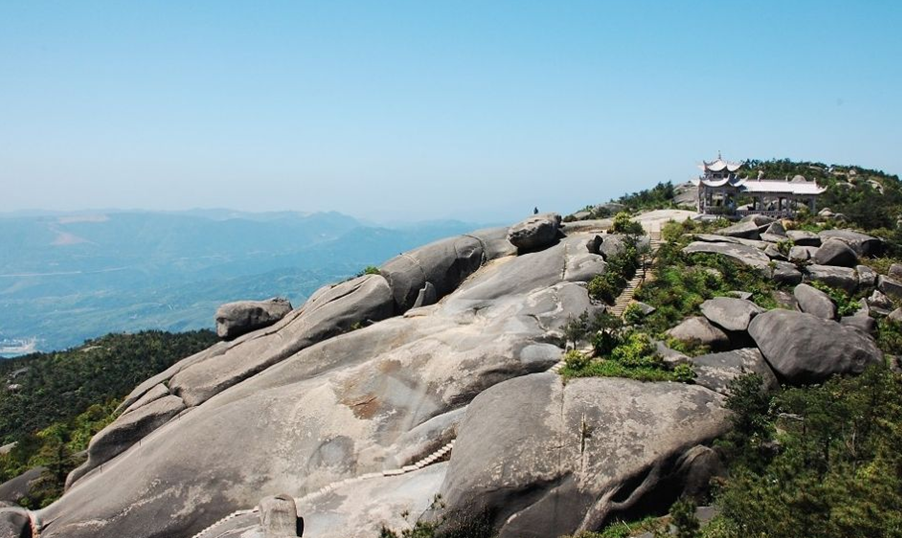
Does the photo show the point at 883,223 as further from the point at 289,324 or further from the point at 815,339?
the point at 289,324

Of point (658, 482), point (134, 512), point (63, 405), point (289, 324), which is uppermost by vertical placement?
point (289, 324)

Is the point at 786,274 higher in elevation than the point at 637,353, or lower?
higher

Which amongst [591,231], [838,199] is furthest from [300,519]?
[838,199]

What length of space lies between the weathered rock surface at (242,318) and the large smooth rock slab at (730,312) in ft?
77.0

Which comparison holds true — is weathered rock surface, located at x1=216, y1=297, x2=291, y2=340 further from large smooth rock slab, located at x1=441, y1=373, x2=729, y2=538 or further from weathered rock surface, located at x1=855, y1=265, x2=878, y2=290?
weathered rock surface, located at x1=855, y1=265, x2=878, y2=290

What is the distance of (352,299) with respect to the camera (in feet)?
110

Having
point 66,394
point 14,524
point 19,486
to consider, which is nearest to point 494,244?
point 14,524

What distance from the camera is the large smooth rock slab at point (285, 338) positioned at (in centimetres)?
3070

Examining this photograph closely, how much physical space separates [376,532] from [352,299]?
1593cm

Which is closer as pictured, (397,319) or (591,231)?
(397,319)

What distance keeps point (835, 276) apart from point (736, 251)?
15.8 ft

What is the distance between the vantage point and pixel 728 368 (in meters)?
23.2

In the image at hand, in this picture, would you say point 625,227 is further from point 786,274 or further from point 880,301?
point 880,301

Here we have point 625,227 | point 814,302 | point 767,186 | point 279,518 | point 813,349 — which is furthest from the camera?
point 767,186
